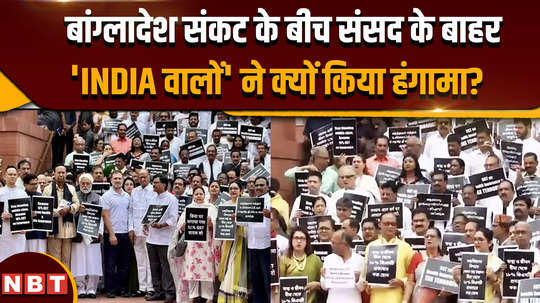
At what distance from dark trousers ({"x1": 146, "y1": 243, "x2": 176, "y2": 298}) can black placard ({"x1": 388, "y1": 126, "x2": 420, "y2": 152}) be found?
1.79 m

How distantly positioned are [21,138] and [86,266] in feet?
3.28

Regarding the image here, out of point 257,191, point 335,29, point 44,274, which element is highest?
point 335,29

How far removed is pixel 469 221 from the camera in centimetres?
645

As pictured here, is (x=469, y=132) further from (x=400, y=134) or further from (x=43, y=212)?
(x=43, y=212)

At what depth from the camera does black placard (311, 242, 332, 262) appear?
21.2ft

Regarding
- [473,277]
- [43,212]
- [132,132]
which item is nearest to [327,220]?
[473,277]

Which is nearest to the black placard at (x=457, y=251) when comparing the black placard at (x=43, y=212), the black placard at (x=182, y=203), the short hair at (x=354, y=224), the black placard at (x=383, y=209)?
the black placard at (x=383, y=209)

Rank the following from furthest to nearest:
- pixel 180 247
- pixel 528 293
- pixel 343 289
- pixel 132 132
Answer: pixel 180 247, pixel 132 132, pixel 343 289, pixel 528 293

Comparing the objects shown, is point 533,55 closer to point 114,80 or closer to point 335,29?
point 335,29

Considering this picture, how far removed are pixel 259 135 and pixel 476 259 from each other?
1.70 metres

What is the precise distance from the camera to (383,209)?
6.48 metres

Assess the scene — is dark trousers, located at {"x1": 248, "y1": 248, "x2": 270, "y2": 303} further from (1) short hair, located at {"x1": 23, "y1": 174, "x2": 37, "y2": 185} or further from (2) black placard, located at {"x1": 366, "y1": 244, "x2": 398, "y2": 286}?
(1) short hair, located at {"x1": 23, "y1": 174, "x2": 37, "y2": 185}

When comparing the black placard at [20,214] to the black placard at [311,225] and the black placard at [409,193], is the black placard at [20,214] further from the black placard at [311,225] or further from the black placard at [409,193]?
the black placard at [409,193]

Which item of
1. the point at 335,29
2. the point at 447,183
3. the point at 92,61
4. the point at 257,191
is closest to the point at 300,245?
the point at 257,191
